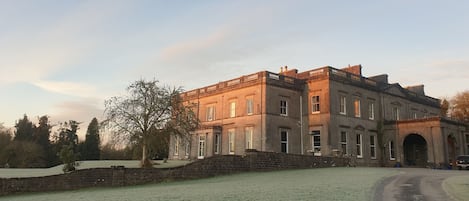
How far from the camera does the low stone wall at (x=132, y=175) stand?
2152 cm

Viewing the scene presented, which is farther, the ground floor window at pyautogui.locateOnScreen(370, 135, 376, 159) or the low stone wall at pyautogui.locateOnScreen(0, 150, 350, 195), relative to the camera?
the ground floor window at pyautogui.locateOnScreen(370, 135, 376, 159)

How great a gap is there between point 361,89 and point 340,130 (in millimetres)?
5949

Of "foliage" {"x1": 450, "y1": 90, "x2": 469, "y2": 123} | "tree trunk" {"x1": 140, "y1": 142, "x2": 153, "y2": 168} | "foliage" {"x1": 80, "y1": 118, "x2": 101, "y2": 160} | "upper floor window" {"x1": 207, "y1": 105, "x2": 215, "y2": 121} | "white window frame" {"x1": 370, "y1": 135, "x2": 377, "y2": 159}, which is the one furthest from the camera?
"foliage" {"x1": 80, "y1": 118, "x2": 101, "y2": 160}

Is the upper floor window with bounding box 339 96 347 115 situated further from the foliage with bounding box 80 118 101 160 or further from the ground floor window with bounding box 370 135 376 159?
the foliage with bounding box 80 118 101 160

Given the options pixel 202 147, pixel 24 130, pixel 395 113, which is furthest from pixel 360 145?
pixel 24 130

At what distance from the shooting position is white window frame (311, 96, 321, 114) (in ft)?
124

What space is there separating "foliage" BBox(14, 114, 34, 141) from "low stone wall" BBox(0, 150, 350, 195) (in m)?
53.8

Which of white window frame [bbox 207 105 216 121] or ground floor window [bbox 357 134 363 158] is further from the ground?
white window frame [bbox 207 105 216 121]

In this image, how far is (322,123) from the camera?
36.7m

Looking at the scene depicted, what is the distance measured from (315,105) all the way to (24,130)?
56.2 m

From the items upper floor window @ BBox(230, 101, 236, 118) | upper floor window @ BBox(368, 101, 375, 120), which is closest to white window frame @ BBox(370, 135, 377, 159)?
upper floor window @ BBox(368, 101, 375, 120)

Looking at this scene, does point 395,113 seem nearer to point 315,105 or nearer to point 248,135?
point 315,105

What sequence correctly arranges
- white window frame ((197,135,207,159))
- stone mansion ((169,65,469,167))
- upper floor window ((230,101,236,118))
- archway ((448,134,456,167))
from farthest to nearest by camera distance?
white window frame ((197,135,207,159)), archway ((448,134,456,167)), upper floor window ((230,101,236,118)), stone mansion ((169,65,469,167))

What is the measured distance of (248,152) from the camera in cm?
2703
